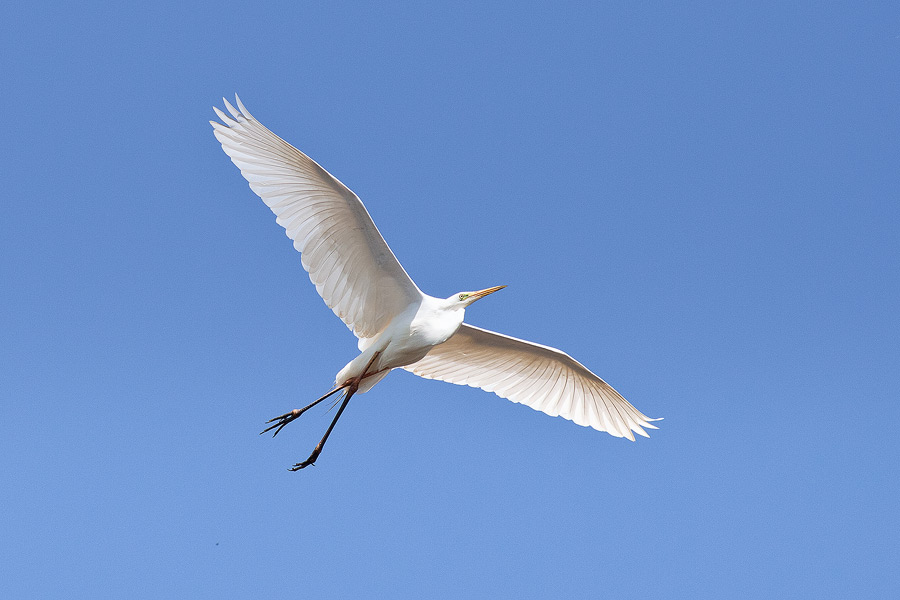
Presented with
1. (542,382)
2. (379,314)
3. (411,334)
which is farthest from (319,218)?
(542,382)

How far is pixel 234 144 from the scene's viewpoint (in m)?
10.8

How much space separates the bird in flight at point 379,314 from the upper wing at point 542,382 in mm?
15

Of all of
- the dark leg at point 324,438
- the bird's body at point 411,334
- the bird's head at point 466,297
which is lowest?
the dark leg at point 324,438

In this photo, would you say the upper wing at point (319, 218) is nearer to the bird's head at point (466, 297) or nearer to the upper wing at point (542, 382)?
the bird's head at point (466, 297)

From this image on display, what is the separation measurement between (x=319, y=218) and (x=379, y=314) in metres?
1.72

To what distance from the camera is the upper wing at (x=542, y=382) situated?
14133 millimetres

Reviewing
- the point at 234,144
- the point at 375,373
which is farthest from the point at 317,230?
the point at 375,373

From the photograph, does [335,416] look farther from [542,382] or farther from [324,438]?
[542,382]

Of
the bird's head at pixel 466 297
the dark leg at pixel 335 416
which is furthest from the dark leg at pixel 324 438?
the bird's head at pixel 466 297

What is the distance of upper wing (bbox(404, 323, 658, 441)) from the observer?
1413cm

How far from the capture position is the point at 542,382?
1443 cm

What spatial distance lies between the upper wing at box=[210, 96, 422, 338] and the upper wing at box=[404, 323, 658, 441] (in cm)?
244

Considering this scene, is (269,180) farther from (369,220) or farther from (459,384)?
(459,384)

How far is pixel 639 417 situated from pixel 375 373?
4385 mm
